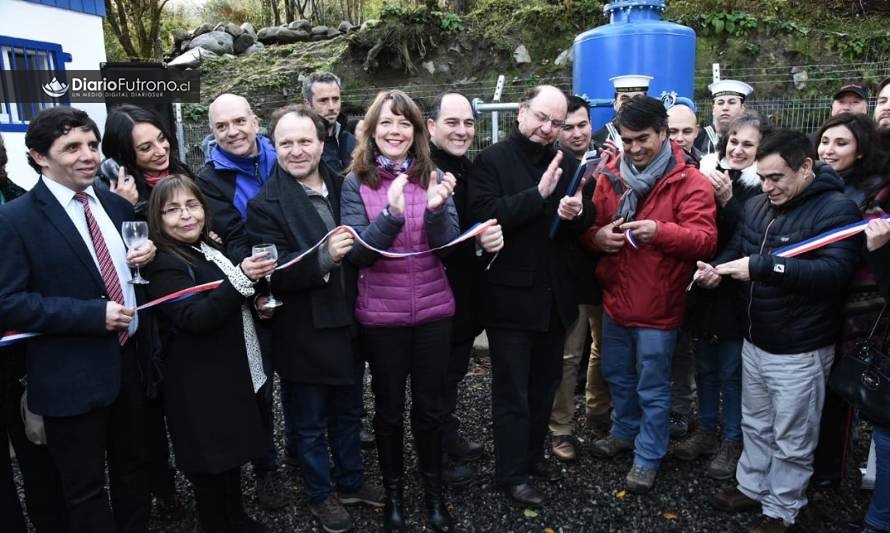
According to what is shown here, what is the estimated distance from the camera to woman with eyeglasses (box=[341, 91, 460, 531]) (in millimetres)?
3303

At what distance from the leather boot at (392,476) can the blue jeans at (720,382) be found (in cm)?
216

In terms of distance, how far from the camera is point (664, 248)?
3.59m

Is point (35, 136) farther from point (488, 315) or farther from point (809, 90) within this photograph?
point (809, 90)

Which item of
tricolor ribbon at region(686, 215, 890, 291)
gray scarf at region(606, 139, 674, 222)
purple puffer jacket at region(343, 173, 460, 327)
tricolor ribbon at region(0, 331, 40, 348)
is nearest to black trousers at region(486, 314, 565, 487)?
purple puffer jacket at region(343, 173, 460, 327)

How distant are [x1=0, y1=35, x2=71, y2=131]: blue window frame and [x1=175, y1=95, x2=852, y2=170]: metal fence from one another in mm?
2869

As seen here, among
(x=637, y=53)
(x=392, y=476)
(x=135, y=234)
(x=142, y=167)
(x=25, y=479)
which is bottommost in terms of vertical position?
(x=392, y=476)

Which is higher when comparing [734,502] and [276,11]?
[276,11]

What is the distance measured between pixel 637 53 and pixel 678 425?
4.11 meters

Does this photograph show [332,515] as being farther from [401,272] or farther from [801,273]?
[801,273]

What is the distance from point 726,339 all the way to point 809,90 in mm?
11412

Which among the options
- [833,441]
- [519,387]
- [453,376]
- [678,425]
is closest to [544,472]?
[519,387]

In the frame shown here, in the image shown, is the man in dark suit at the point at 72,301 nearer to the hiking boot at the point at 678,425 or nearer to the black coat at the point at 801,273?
the black coat at the point at 801,273

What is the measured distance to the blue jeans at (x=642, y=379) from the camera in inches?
150

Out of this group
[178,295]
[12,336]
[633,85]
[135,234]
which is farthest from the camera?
[633,85]
